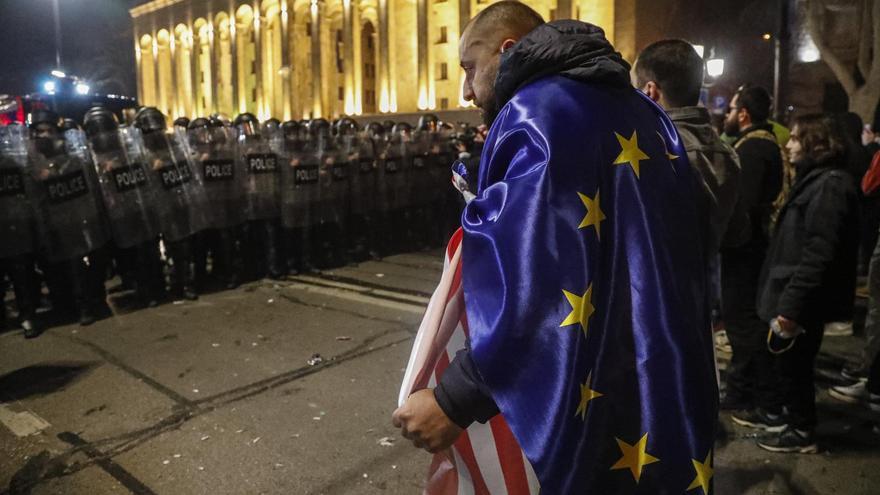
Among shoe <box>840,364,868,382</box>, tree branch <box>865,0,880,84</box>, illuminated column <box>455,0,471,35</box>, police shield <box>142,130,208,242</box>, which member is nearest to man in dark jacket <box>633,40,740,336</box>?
shoe <box>840,364,868,382</box>

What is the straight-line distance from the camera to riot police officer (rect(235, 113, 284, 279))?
8719mm

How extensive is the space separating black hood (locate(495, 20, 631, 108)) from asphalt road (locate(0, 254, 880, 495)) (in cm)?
259

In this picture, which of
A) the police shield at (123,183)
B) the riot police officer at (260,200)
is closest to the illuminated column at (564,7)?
the riot police officer at (260,200)

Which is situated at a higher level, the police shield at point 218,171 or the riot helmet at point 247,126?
the riot helmet at point 247,126

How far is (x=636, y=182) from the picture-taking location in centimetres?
143

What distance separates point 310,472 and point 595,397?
261 centimetres

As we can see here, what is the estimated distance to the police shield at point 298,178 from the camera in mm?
→ 9117

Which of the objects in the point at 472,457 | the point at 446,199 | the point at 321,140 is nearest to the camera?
the point at 472,457

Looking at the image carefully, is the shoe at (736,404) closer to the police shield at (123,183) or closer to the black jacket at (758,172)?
the black jacket at (758,172)

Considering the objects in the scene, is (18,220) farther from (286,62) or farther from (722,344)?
(286,62)

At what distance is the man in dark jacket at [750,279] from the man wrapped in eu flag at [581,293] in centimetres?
301

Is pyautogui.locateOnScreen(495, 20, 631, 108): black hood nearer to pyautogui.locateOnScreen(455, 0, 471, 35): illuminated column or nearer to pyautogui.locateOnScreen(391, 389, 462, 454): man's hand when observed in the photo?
pyautogui.locateOnScreen(391, 389, 462, 454): man's hand

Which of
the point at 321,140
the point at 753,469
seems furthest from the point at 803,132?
the point at 321,140

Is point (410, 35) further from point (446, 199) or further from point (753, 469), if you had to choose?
point (753, 469)
